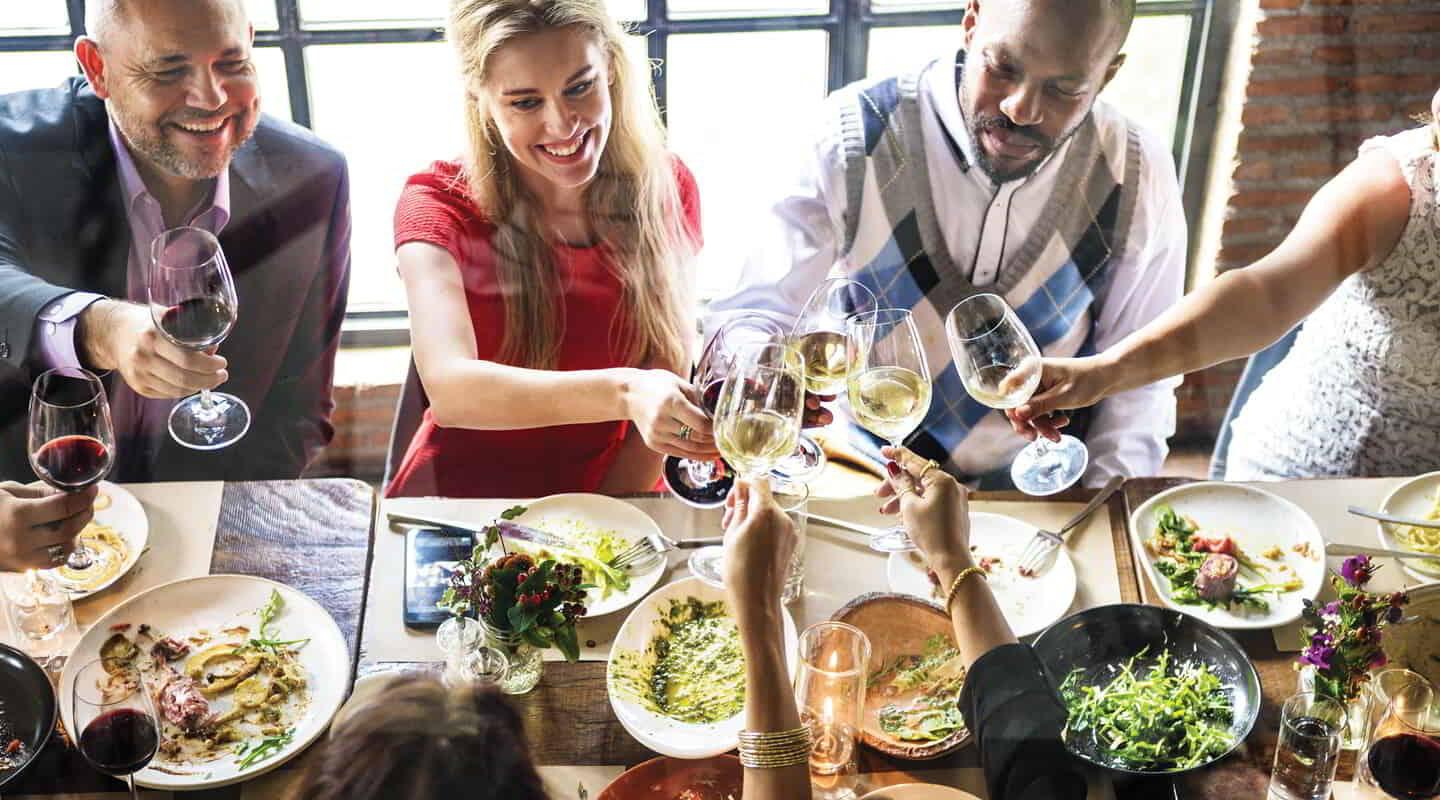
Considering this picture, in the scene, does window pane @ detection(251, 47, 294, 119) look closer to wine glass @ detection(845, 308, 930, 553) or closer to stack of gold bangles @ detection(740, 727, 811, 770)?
wine glass @ detection(845, 308, 930, 553)

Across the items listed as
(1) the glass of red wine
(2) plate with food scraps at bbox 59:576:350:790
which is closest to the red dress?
(2) plate with food scraps at bbox 59:576:350:790

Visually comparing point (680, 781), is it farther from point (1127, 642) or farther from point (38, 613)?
point (38, 613)

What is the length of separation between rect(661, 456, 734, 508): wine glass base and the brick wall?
89 cm

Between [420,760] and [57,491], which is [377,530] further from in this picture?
[420,760]

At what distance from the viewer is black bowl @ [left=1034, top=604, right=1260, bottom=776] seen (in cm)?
145

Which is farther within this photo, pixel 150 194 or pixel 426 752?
pixel 150 194

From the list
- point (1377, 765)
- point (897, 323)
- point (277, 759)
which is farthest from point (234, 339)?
point (1377, 765)

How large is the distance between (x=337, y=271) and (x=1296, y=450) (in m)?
1.61

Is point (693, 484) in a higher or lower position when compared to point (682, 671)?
higher

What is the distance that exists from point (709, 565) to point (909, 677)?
11.7 inches

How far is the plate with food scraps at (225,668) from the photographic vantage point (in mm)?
1359

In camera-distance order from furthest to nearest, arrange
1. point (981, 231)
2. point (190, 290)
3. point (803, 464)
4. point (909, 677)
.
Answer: point (981, 231)
point (803, 464)
point (190, 290)
point (909, 677)

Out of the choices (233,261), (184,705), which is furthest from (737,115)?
(184,705)

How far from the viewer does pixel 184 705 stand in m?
1.41
